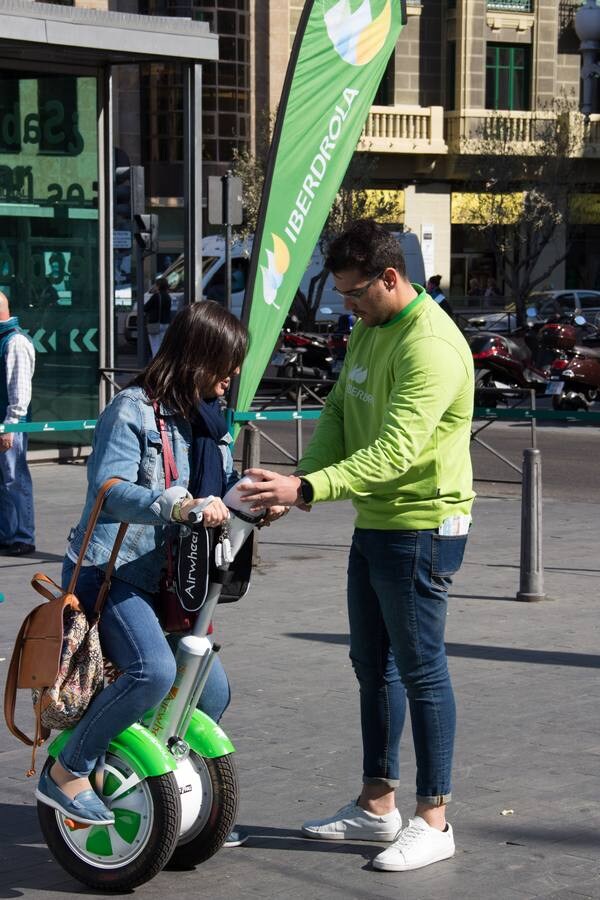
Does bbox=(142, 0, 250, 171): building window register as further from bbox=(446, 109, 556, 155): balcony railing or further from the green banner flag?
the green banner flag

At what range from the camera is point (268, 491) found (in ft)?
13.2

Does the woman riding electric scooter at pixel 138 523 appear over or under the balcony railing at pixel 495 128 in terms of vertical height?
under

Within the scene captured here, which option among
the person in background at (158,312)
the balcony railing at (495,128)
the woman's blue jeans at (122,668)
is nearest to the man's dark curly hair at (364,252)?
the woman's blue jeans at (122,668)

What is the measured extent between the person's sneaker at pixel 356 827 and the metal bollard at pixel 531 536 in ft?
12.9

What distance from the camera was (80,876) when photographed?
4.30 m

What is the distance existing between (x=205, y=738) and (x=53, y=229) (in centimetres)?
1084

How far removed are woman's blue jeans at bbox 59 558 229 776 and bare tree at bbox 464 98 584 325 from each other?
37468 millimetres

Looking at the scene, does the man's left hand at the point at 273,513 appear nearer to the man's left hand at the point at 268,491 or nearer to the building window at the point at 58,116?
the man's left hand at the point at 268,491

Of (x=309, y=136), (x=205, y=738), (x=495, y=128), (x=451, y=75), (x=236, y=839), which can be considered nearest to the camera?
(x=205, y=738)

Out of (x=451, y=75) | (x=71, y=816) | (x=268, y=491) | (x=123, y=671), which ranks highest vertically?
(x=451, y=75)

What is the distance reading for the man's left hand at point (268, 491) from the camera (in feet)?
13.1

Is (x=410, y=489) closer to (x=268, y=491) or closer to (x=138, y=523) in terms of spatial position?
(x=268, y=491)

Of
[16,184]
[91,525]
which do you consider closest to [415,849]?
[91,525]

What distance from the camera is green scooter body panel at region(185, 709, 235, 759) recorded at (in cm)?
437
